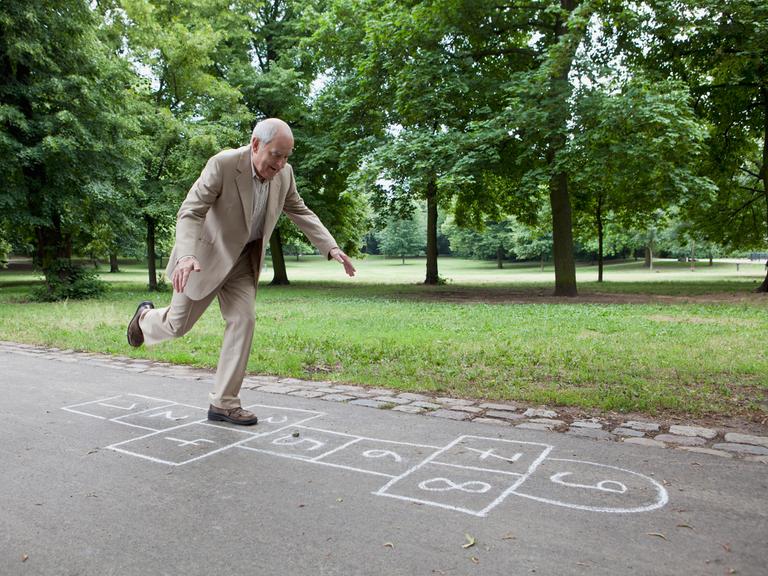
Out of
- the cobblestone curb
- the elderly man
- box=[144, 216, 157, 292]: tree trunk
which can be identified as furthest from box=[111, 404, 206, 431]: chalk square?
box=[144, 216, 157, 292]: tree trunk

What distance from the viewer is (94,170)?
1720 cm

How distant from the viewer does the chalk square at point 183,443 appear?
13.9 feet

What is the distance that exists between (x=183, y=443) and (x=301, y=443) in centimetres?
86

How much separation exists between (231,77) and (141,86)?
4275 mm

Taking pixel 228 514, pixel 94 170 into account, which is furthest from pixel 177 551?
pixel 94 170

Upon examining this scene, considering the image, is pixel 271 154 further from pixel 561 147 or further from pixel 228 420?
pixel 561 147

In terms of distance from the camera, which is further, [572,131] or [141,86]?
[141,86]

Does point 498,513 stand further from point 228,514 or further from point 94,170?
point 94,170

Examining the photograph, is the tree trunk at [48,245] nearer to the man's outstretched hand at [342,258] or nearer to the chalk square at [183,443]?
the chalk square at [183,443]

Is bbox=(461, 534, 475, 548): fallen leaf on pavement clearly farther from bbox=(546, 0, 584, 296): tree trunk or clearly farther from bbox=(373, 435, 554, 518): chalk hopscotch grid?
bbox=(546, 0, 584, 296): tree trunk

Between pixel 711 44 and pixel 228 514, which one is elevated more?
pixel 711 44

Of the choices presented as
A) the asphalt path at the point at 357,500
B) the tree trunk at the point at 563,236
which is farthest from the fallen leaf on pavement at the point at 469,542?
the tree trunk at the point at 563,236

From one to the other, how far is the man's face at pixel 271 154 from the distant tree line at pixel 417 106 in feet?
37.0

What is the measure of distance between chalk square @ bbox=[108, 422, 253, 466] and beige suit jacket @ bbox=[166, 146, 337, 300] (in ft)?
3.44
